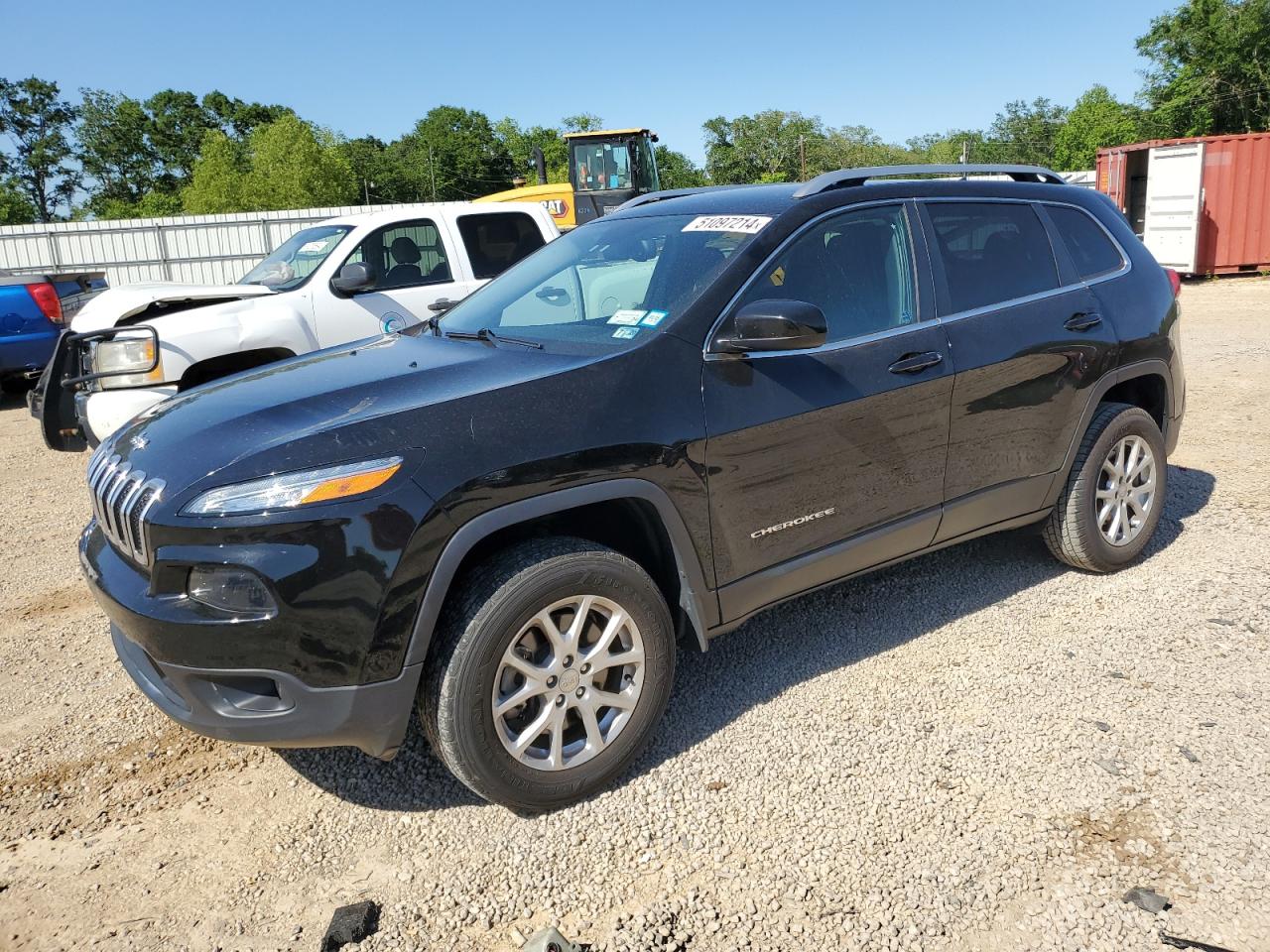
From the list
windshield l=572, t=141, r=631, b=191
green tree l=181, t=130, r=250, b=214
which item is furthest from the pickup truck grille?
green tree l=181, t=130, r=250, b=214

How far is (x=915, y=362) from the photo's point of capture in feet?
11.7

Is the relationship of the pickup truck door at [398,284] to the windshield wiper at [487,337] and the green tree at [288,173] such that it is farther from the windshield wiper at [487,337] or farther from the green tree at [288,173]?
the green tree at [288,173]

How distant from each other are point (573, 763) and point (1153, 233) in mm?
20788

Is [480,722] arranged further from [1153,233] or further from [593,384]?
[1153,233]

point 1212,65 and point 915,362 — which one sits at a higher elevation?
point 1212,65

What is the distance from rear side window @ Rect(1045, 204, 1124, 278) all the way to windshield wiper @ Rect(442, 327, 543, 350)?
2.55m

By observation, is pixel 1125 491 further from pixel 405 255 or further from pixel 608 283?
pixel 405 255

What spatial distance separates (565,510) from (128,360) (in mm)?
4415

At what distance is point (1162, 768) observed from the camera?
3.03m

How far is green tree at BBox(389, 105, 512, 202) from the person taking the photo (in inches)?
3964

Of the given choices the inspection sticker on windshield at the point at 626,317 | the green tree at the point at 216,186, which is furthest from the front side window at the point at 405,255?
the green tree at the point at 216,186

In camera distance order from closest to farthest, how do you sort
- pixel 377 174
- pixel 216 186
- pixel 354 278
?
pixel 354 278 < pixel 216 186 < pixel 377 174

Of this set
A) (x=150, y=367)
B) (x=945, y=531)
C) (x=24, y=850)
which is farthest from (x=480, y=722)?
(x=150, y=367)

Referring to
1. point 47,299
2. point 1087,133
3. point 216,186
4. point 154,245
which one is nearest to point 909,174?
point 47,299
